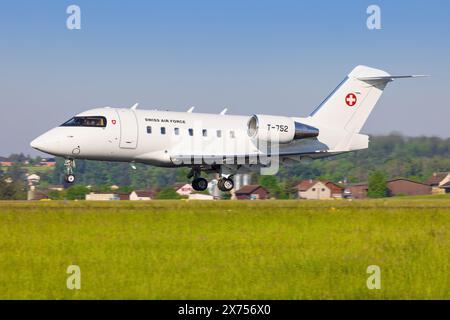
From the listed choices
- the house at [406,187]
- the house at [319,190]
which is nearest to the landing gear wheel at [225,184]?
the house at [319,190]

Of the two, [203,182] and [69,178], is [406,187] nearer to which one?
[203,182]

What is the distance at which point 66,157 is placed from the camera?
3281cm

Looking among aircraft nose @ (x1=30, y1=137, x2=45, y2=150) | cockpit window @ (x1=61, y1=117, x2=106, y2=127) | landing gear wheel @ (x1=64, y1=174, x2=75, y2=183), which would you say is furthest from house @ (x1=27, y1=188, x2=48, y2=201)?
cockpit window @ (x1=61, y1=117, x2=106, y2=127)

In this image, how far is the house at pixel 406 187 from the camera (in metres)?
47.9

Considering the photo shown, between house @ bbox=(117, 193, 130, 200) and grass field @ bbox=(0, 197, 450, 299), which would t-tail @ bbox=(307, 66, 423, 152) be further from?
grass field @ bbox=(0, 197, 450, 299)

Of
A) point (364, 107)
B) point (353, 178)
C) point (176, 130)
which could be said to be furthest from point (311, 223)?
point (353, 178)

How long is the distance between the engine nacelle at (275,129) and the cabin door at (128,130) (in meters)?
5.72

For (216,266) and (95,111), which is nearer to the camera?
(216,266)

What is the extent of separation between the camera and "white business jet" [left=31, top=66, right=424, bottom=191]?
→ 32906 millimetres

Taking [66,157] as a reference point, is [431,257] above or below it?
Result: below

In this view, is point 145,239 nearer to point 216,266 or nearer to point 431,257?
point 216,266
